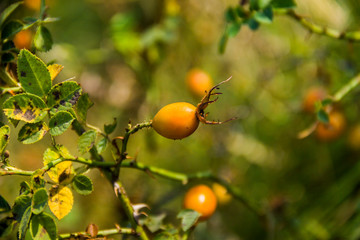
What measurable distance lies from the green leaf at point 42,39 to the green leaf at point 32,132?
0.50 feet

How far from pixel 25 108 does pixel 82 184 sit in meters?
0.14

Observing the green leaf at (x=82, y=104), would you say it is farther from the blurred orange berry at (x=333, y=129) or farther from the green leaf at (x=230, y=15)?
the blurred orange berry at (x=333, y=129)

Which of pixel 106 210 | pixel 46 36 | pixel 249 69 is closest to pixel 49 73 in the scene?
pixel 46 36

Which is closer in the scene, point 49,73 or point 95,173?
point 49,73

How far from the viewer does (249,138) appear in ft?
4.93

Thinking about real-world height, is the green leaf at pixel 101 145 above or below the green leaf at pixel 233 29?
below

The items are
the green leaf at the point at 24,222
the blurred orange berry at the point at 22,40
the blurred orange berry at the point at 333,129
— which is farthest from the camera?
the blurred orange berry at the point at 333,129

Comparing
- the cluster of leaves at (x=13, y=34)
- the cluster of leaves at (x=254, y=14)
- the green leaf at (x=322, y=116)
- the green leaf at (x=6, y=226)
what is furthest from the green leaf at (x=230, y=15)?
the green leaf at (x=6, y=226)

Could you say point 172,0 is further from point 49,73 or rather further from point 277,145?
point 49,73

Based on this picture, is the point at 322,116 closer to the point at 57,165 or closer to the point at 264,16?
the point at 264,16

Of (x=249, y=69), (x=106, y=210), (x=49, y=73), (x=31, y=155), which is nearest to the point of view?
(x=49, y=73)

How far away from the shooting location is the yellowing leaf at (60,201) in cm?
52

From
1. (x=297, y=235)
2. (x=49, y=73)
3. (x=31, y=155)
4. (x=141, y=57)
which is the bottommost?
(x=297, y=235)

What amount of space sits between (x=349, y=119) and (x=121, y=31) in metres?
0.94
